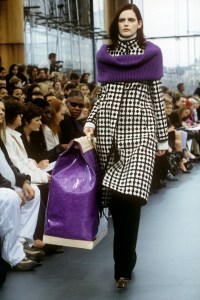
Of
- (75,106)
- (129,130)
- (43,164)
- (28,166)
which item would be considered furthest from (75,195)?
(75,106)

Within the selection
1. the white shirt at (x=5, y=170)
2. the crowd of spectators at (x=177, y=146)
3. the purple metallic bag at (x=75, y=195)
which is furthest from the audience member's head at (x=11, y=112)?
the crowd of spectators at (x=177, y=146)

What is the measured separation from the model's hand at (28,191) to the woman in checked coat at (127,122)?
91 cm

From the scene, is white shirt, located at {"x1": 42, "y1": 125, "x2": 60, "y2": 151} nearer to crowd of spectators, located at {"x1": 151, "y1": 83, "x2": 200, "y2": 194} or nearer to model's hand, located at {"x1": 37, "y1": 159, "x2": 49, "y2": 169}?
model's hand, located at {"x1": 37, "y1": 159, "x2": 49, "y2": 169}

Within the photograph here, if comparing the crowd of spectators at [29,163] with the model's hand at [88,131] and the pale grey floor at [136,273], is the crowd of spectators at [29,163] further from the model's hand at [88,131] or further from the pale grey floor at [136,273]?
the model's hand at [88,131]

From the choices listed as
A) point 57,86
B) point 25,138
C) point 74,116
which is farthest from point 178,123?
point 25,138

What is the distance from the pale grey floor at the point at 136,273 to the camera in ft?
12.5

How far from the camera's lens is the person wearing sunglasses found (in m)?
6.43

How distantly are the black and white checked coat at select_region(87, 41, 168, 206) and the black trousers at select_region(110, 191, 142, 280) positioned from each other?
90mm

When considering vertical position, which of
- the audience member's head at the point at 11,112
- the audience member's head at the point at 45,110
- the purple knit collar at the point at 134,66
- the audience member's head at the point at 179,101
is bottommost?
the audience member's head at the point at 179,101

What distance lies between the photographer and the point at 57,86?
10.9 m

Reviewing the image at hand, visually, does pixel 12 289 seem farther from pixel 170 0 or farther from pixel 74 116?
pixel 170 0

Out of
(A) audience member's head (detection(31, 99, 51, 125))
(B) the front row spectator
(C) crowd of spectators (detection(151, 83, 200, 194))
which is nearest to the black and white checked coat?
(B) the front row spectator

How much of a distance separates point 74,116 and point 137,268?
260 centimetres

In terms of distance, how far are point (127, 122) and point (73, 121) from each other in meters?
2.71
